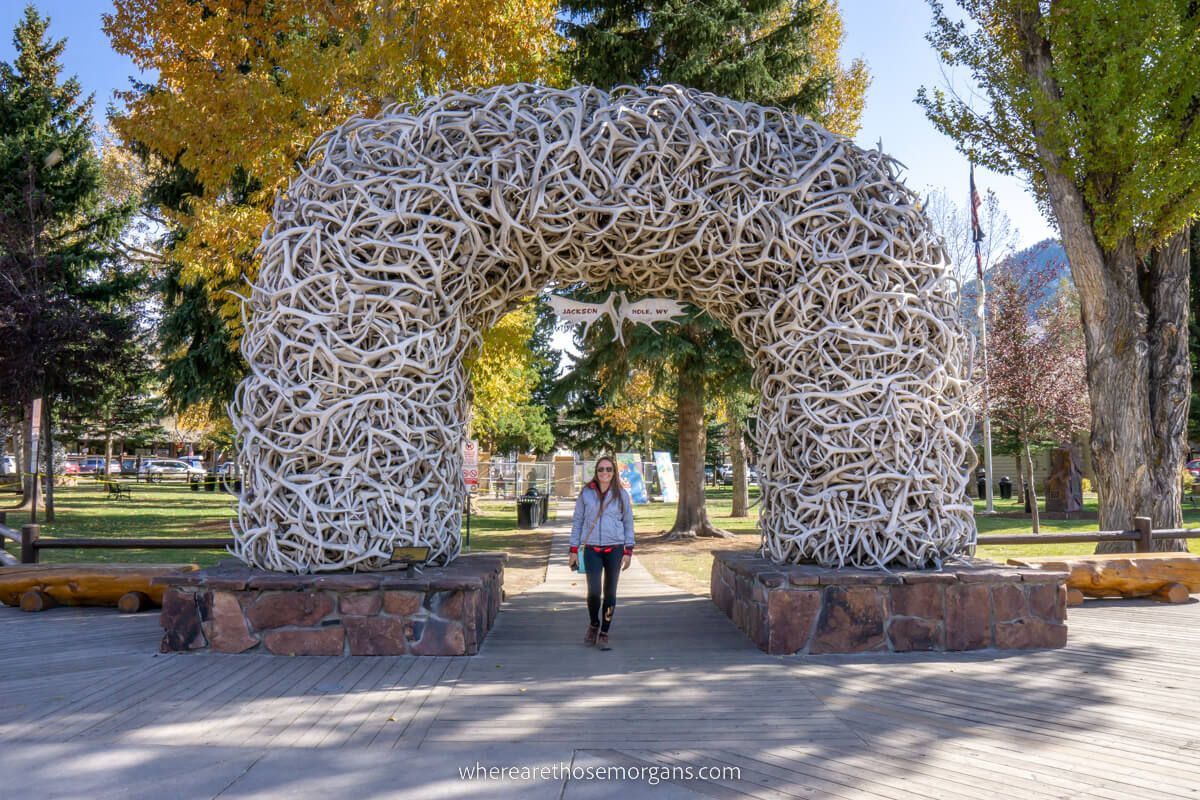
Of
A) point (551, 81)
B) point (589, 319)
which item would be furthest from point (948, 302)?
point (551, 81)

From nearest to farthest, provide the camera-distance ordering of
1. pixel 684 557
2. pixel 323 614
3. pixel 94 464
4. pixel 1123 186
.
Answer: pixel 323 614 → pixel 1123 186 → pixel 684 557 → pixel 94 464

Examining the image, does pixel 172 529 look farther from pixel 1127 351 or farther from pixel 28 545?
pixel 1127 351

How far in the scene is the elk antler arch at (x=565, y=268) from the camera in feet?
19.3

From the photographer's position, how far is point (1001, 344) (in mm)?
23125

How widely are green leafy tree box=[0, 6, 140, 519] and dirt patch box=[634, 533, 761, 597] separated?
13238mm

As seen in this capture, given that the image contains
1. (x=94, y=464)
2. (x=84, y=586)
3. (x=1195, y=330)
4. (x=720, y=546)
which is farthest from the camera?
(x=94, y=464)

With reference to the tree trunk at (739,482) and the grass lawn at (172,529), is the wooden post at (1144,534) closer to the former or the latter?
the grass lawn at (172,529)

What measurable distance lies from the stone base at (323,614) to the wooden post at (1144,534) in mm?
8019

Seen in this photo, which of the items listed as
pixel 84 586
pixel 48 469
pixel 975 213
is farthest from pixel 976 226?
pixel 48 469

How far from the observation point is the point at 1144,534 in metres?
9.17

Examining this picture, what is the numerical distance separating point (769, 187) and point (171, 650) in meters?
5.79

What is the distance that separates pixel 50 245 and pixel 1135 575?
25652mm

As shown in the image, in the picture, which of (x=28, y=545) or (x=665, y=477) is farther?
(x=665, y=477)

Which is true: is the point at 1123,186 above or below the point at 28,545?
above
